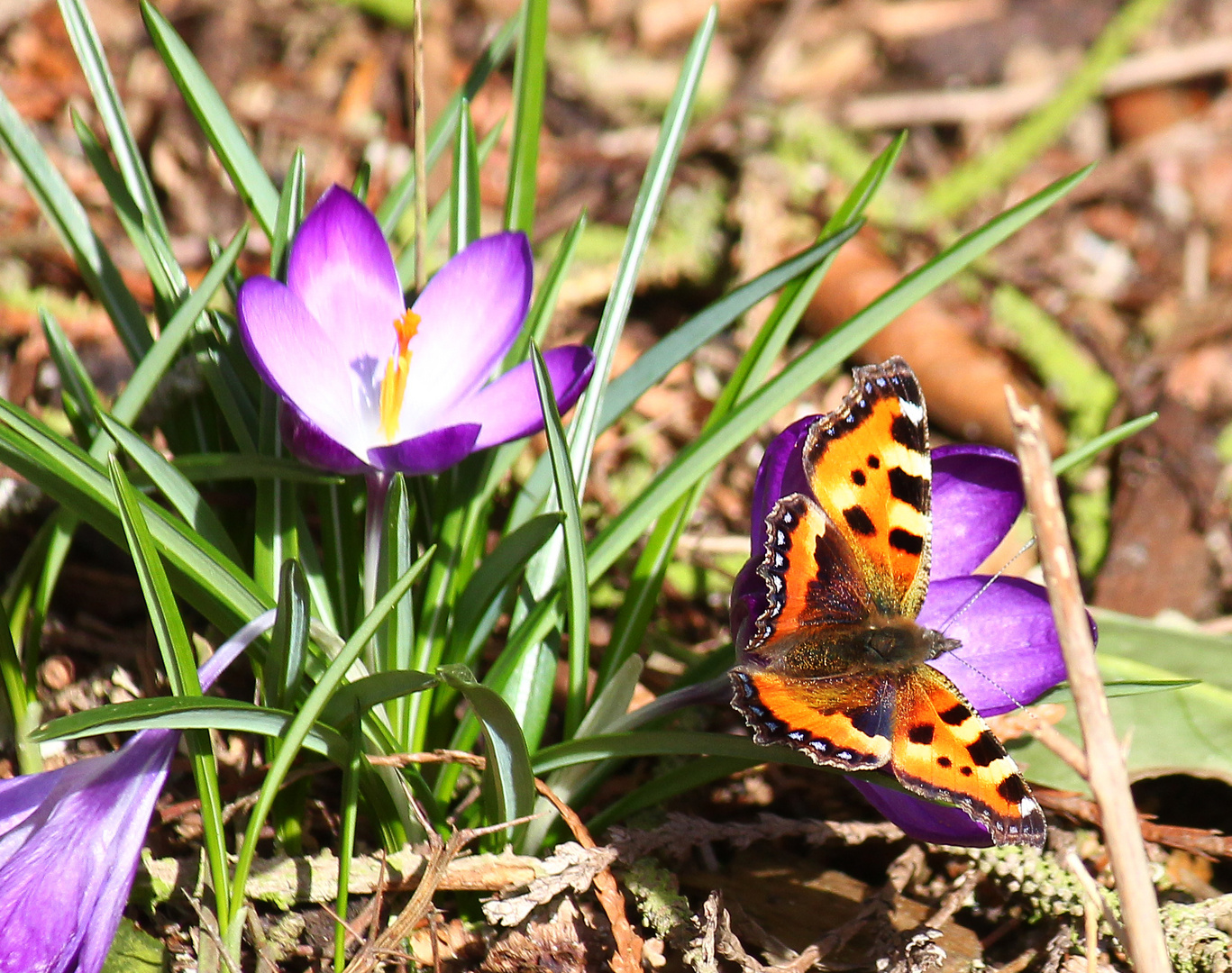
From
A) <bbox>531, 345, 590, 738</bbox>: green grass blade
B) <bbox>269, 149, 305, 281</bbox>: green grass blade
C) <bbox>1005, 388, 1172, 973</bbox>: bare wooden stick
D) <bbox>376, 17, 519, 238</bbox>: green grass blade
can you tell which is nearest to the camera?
<bbox>1005, 388, 1172, 973</bbox>: bare wooden stick

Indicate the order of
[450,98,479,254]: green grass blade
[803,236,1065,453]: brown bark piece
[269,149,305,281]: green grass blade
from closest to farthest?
[269,149,305,281]: green grass blade → [450,98,479,254]: green grass blade → [803,236,1065,453]: brown bark piece

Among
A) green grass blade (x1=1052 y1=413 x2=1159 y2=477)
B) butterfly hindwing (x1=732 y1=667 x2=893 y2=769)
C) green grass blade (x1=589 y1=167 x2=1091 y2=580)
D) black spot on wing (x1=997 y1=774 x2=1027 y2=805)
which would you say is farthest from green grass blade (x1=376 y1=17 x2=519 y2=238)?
black spot on wing (x1=997 y1=774 x2=1027 y2=805)

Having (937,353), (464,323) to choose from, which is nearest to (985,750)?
(464,323)

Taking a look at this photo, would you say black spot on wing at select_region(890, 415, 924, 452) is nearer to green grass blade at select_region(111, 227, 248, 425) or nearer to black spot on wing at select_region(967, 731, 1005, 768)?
black spot on wing at select_region(967, 731, 1005, 768)

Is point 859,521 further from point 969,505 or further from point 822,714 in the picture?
point 822,714

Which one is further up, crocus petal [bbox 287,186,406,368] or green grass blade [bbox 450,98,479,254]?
green grass blade [bbox 450,98,479,254]
